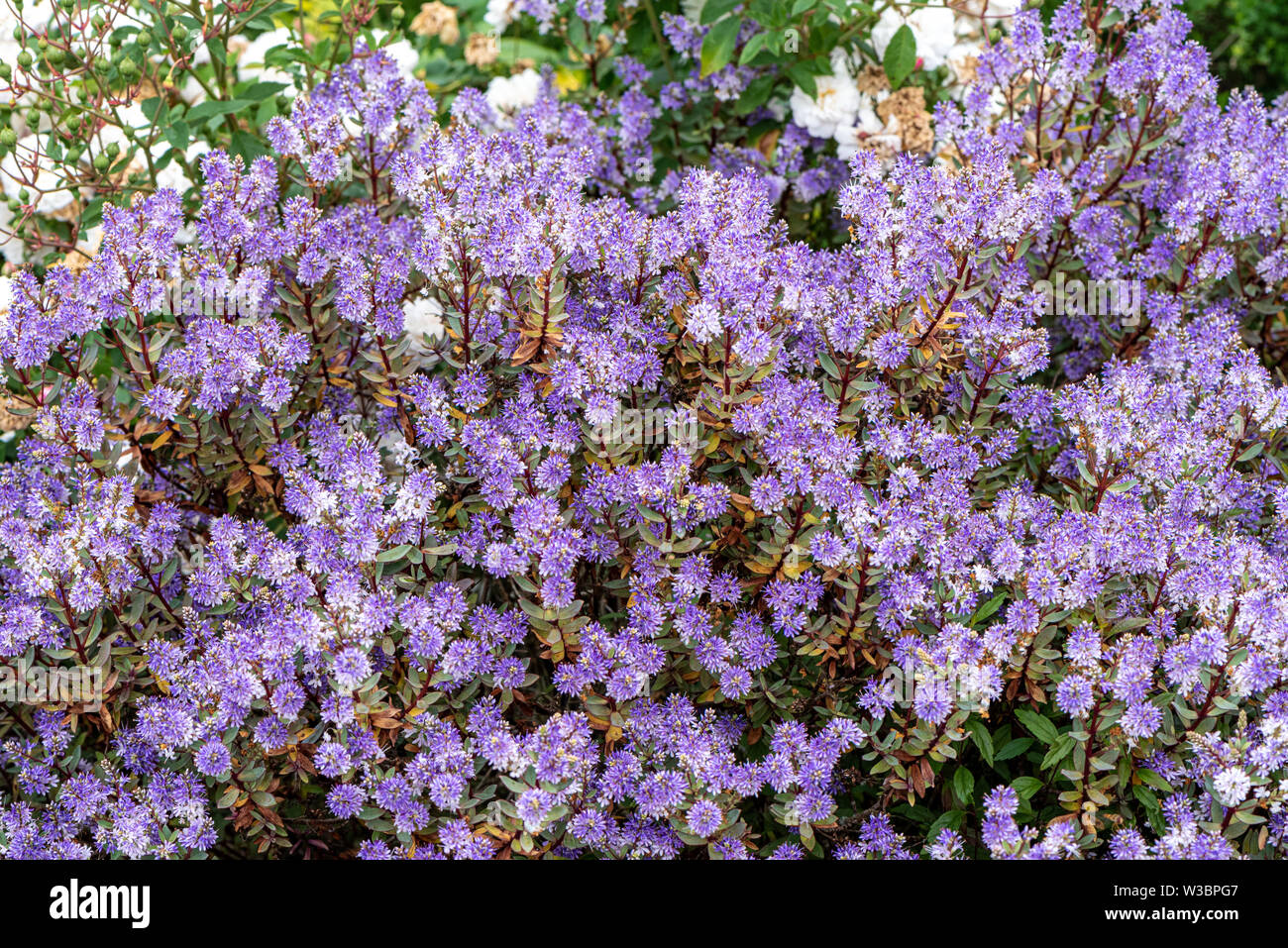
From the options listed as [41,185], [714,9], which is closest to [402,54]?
[714,9]

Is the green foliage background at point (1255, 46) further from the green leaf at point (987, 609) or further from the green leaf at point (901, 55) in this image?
the green leaf at point (987, 609)

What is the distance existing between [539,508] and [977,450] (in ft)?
3.50

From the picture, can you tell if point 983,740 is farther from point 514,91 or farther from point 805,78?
point 514,91

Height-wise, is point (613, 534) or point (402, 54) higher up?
point (402, 54)

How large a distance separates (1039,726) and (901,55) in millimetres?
2010

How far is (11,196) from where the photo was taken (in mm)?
3258

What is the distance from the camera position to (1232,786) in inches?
75.0

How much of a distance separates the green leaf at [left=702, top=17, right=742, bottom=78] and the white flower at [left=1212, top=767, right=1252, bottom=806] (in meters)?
2.31

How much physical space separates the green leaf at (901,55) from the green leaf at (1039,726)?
1941 millimetres

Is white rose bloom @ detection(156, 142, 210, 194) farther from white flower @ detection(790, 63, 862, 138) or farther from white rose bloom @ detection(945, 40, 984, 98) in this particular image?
white rose bloom @ detection(945, 40, 984, 98)

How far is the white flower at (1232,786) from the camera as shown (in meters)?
1.90
